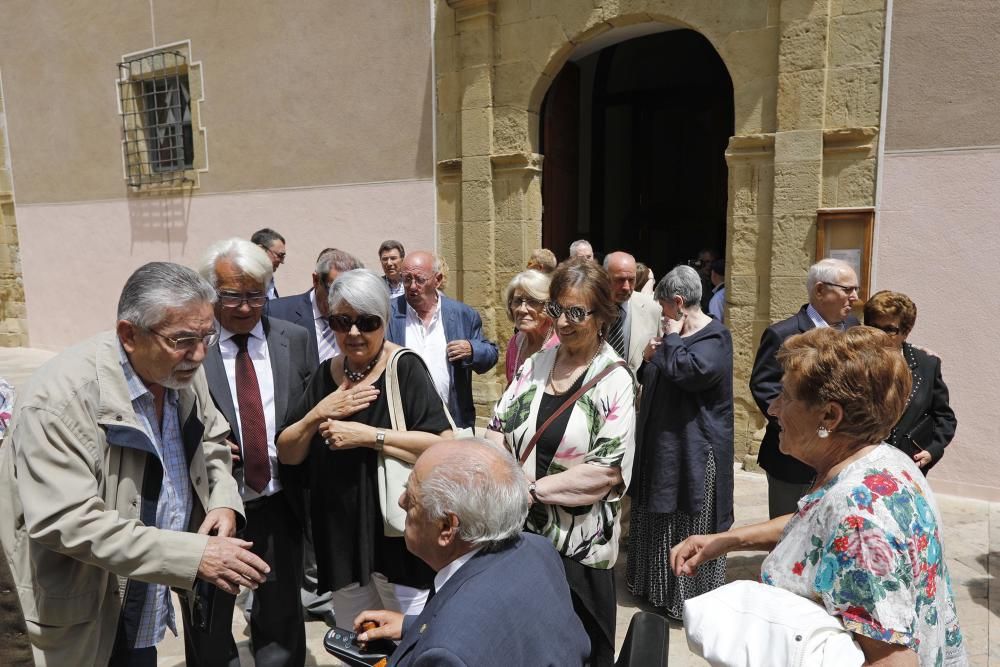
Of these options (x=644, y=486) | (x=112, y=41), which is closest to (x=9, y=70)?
(x=112, y=41)

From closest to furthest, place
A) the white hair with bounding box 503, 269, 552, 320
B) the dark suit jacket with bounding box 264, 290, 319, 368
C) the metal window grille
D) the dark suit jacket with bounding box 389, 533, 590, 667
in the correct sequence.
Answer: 1. the dark suit jacket with bounding box 389, 533, 590, 667
2. the white hair with bounding box 503, 269, 552, 320
3. the dark suit jacket with bounding box 264, 290, 319, 368
4. the metal window grille

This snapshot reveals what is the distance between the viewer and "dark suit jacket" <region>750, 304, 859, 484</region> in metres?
3.36

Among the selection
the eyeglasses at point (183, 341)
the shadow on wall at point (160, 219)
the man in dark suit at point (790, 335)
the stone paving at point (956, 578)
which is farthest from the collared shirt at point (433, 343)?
the shadow on wall at point (160, 219)

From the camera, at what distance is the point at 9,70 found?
11406mm

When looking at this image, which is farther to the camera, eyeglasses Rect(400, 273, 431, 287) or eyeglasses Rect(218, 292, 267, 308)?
eyeglasses Rect(400, 273, 431, 287)

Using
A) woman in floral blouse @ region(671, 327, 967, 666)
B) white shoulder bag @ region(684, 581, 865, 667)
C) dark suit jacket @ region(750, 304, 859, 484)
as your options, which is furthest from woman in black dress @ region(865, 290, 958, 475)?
white shoulder bag @ region(684, 581, 865, 667)

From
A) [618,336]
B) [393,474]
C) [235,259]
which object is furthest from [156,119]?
[393,474]

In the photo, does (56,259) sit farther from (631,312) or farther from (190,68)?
(631,312)

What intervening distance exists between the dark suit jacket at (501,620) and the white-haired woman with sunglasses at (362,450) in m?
0.83

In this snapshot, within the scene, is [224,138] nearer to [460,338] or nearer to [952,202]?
[460,338]

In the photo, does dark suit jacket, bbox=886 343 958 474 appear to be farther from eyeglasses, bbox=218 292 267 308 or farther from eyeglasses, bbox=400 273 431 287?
eyeglasses, bbox=218 292 267 308

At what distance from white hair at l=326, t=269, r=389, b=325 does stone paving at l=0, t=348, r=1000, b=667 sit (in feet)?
6.17

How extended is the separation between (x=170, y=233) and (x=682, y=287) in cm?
889

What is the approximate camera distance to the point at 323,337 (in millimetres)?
4160
